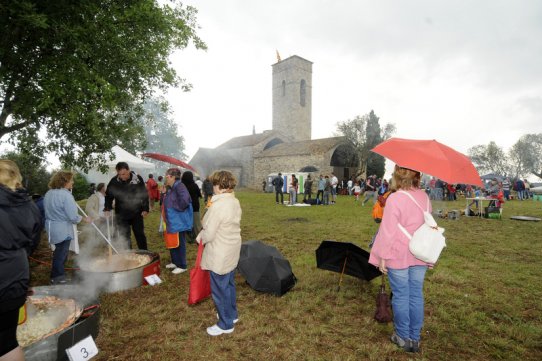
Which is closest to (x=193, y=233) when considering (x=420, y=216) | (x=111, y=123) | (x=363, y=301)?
(x=111, y=123)

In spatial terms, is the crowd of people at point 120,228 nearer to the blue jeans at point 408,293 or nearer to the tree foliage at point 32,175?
the blue jeans at point 408,293

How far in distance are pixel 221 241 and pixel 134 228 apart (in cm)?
326

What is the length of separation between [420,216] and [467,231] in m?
8.63

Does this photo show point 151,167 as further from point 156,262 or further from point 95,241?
point 156,262

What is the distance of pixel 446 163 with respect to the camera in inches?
113

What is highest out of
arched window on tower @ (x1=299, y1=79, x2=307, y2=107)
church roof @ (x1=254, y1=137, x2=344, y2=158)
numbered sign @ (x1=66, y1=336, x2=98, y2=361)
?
arched window on tower @ (x1=299, y1=79, x2=307, y2=107)

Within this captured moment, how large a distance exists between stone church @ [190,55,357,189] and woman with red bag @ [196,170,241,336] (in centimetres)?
2714

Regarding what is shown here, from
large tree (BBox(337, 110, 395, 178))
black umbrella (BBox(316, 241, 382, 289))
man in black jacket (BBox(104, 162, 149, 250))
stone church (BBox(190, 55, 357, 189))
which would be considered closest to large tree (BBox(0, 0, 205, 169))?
man in black jacket (BBox(104, 162, 149, 250))

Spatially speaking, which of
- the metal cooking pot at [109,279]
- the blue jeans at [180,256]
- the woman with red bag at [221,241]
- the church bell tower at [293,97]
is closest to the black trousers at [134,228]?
the blue jeans at [180,256]

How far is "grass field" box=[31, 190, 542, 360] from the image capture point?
319 cm

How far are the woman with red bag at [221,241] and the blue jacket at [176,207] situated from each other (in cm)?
185

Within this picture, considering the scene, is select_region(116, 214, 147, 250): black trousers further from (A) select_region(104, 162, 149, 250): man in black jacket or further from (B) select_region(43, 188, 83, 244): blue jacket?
(B) select_region(43, 188, 83, 244): blue jacket

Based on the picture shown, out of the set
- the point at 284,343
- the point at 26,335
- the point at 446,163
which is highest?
the point at 446,163

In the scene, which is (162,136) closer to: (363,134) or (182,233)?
(363,134)
